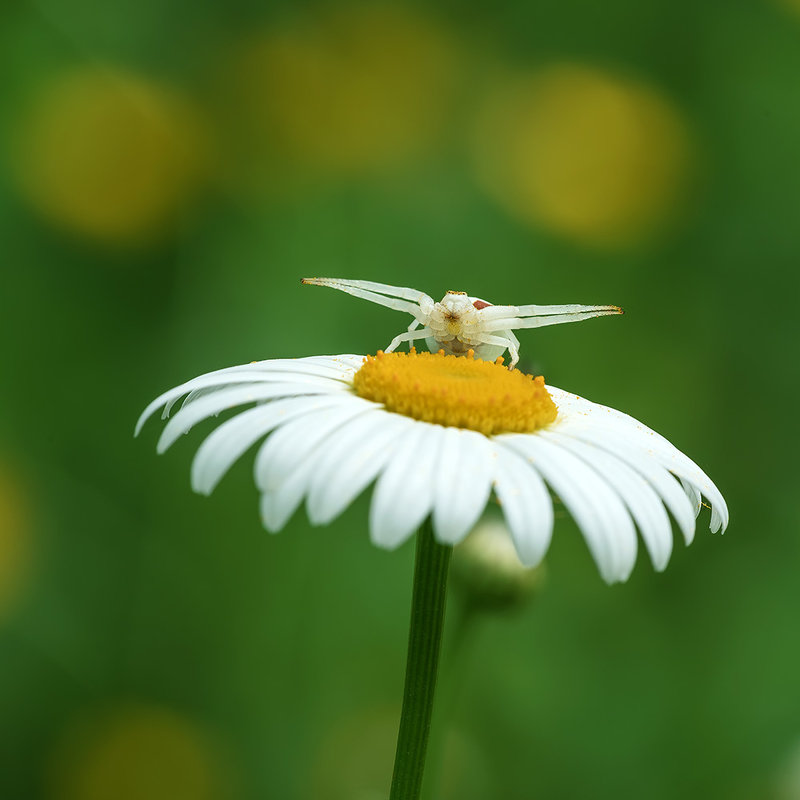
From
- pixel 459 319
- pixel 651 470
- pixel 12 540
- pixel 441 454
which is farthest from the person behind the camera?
pixel 12 540

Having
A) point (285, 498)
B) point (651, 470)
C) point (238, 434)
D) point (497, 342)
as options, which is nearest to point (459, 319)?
point (497, 342)

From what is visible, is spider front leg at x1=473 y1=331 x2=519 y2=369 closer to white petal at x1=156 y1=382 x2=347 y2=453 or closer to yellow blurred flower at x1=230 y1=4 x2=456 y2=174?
white petal at x1=156 y1=382 x2=347 y2=453

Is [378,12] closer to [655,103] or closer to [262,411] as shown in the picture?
[655,103]

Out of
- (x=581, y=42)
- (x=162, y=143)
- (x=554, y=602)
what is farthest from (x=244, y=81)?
(x=554, y=602)

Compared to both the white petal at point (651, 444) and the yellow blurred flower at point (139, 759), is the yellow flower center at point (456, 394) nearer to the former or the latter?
the white petal at point (651, 444)

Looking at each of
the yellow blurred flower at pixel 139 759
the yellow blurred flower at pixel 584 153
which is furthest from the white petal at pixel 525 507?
the yellow blurred flower at pixel 584 153

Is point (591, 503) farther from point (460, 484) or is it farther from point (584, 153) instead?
point (584, 153)

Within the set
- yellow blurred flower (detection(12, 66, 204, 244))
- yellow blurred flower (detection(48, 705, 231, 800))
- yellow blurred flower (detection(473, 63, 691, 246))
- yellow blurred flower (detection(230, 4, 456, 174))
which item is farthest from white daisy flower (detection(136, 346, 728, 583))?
yellow blurred flower (detection(473, 63, 691, 246))
